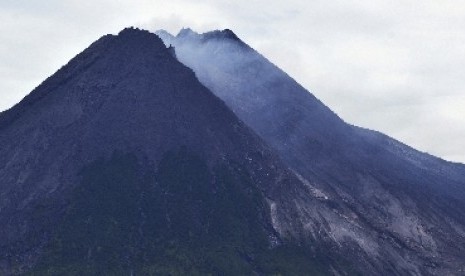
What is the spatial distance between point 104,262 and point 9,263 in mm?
23960

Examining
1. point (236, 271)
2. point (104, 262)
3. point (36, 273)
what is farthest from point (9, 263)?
point (236, 271)

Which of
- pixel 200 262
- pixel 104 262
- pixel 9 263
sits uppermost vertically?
pixel 200 262

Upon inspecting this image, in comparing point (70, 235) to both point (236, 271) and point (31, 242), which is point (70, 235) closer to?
point (31, 242)

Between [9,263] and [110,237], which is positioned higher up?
[110,237]

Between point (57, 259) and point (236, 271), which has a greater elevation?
point (236, 271)

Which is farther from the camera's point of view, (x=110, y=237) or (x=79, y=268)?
(x=110, y=237)

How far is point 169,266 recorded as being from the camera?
194250 mm

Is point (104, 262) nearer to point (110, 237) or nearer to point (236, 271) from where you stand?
point (110, 237)

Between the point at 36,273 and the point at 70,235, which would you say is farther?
the point at 70,235

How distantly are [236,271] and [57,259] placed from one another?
155ft

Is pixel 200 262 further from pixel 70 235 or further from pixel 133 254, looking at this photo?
pixel 70 235

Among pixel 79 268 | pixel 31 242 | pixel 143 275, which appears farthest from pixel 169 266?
pixel 31 242

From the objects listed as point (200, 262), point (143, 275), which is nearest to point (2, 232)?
point (143, 275)

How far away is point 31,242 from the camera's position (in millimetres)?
195250
